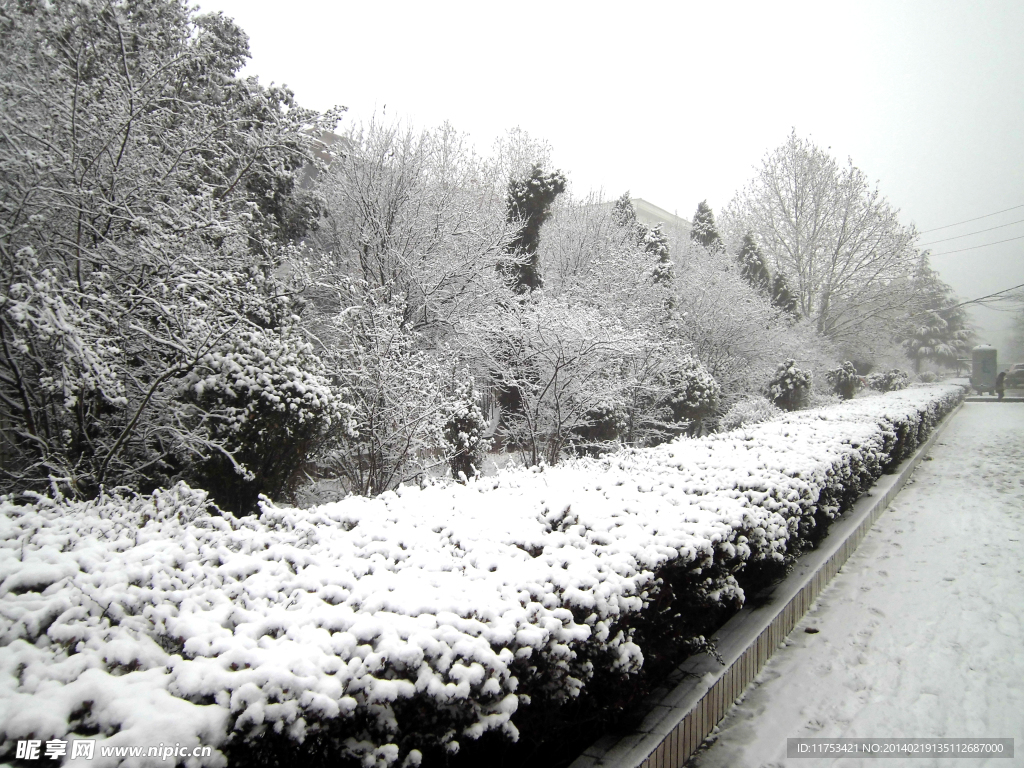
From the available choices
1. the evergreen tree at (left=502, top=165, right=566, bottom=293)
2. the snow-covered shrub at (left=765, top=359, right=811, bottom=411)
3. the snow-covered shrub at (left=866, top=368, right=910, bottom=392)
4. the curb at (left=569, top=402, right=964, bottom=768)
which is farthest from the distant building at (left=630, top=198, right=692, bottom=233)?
the curb at (left=569, top=402, right=964, bottom=768)

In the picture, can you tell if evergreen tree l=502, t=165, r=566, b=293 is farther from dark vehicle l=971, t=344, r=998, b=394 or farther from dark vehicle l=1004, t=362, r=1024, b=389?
dark vehicle l=1004, t=362, r=1024, b=389

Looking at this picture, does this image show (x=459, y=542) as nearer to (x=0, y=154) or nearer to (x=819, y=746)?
(x=819, y=746)

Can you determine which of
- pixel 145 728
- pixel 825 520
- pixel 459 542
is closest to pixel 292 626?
pixel 145 728

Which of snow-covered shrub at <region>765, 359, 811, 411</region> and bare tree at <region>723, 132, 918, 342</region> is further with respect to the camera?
bare tree at <region>723, 132, 918, 342</region>

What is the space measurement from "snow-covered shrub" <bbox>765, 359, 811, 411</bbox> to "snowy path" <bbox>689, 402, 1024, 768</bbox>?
963cm

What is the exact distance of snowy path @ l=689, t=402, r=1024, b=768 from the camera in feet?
9.29

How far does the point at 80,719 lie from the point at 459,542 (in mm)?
1623

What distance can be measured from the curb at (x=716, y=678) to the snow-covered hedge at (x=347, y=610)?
254mm

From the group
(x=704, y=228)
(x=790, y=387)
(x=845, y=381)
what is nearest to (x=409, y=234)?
(x=790, y=387)

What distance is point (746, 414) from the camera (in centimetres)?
1310

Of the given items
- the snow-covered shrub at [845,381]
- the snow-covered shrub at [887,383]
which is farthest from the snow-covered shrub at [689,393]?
the snow-covered shrub at [887,383]

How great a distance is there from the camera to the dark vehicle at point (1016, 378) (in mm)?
35225

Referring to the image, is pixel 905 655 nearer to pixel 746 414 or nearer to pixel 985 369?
pixel 746 414

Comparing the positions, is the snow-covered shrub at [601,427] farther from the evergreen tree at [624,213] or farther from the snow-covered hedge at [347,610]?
the evergreen tree at [624,213]
